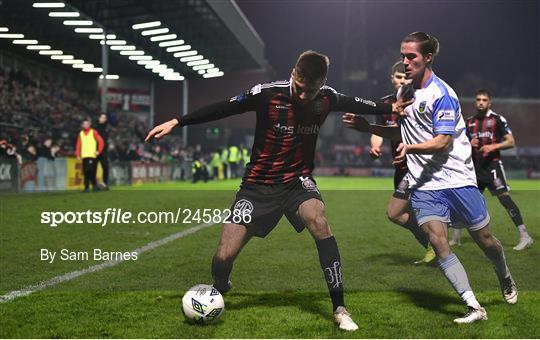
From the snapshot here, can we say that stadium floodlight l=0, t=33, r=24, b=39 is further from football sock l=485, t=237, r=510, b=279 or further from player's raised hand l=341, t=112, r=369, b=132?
football sock l=485, t=237, r=510, b=279

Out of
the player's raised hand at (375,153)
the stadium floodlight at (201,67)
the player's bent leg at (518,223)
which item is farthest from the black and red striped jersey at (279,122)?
the stadium floodlight at (201,67)

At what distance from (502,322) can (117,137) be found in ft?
109

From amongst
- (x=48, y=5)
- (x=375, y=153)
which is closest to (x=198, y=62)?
(x=48, y=5)

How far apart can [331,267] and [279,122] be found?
3.57ft

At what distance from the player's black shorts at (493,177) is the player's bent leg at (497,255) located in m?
3.81

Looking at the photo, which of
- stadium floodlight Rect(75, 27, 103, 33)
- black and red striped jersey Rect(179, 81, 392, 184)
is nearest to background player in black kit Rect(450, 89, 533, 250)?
black and red striped jersey Rect(179, 81, 392, 184)

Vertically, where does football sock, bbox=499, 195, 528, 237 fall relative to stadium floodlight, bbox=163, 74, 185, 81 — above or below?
below

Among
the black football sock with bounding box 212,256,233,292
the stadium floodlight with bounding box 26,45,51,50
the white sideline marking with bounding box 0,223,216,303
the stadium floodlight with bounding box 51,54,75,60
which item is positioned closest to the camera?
the black football sock with bounding box 212,256,233,292

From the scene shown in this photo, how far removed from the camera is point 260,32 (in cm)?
4428

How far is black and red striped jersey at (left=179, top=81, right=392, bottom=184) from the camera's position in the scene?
4.68 meters

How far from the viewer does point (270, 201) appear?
15.6ft

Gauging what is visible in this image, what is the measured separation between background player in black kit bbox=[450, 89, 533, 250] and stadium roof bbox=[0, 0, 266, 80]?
68.8 feet

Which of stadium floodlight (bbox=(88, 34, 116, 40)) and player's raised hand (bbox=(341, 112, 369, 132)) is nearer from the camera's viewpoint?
player's raised hand (bbox=(341, 112, 369, 132))

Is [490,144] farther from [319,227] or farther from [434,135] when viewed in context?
[319,227]
